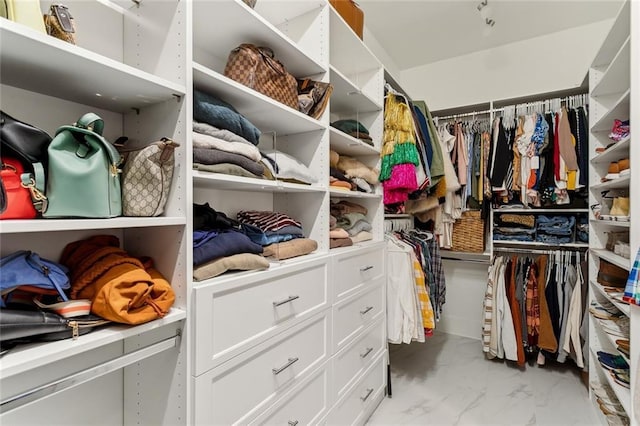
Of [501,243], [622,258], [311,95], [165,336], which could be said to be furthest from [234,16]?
[501,243]

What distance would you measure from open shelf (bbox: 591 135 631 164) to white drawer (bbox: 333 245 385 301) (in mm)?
1287

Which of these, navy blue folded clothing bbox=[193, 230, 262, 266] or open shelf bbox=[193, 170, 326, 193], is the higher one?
open shelf bbox=[193, 170, 326, 193]

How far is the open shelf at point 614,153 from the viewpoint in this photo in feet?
5.09

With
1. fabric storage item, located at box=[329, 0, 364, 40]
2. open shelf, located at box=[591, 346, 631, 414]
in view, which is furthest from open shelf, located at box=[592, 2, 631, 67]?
open shelf, located at box=[591, 346, 631, 414]

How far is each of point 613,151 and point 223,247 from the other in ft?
6.75

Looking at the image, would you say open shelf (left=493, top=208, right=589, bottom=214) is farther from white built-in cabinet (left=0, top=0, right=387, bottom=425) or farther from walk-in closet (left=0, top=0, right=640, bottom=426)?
white built-in cabinet (left=0, top=0, right=387, bottom=425)

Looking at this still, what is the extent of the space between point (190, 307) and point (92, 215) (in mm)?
334

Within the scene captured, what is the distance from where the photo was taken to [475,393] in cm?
212

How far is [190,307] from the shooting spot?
85 centimetres

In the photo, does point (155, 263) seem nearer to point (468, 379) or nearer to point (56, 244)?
point (56, 244)

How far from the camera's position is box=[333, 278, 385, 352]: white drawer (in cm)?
149

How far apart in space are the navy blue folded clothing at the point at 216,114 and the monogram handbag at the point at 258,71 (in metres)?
0.16

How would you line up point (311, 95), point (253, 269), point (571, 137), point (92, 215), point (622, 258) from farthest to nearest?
point (571, 137)
point (622, 258)
point (311, 95)
point (253, 269)
point (92, 215)

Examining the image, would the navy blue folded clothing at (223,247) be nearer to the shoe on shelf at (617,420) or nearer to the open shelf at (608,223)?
the open shelf at (608,223)
